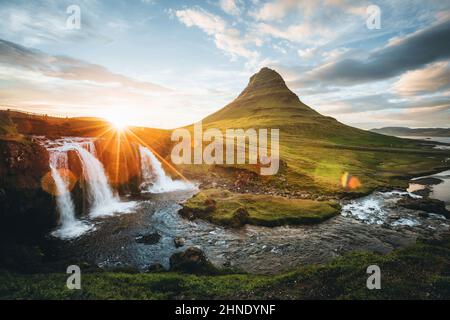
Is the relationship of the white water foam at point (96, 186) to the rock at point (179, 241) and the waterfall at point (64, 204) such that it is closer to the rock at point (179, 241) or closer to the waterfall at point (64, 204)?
the waterfall at point (64, 204)

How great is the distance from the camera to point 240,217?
113 ft

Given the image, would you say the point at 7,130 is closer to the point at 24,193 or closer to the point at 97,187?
the point at 24,193

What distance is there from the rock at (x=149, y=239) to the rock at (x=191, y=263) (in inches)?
238

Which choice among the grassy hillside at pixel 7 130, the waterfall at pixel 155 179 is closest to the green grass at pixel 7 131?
the grassy hillside at pixel 7 130

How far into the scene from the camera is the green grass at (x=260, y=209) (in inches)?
1368

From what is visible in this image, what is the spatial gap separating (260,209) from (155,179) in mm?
28113

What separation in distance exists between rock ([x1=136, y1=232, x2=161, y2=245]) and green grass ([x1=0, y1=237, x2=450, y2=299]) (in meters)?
7.58

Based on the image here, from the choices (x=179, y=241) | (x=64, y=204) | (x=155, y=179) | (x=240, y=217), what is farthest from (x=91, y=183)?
(x=240, y=217)

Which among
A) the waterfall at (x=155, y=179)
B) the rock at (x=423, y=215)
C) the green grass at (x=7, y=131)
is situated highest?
the green grass at (x=7, y=131)

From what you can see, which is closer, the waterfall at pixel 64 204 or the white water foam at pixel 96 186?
the waterfall at pixel 64 204

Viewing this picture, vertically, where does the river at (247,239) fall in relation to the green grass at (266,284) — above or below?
below
